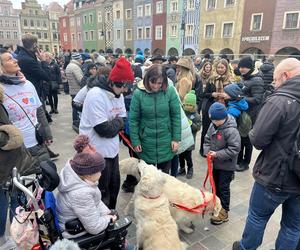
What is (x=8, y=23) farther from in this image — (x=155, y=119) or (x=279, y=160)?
(x=279, y=160)

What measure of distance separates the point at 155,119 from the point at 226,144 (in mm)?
973

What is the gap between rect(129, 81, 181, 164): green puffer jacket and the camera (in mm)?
3250

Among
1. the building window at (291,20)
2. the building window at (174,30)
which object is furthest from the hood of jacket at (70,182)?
the building window at (174,30)

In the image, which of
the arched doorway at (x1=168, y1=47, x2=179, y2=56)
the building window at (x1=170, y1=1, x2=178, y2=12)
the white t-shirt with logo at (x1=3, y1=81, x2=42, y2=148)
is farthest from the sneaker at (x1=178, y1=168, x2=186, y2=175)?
the building window at (x1=170, y1=1, x2=178, y2=12)

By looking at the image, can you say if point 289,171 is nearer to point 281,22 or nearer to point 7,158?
point 7,158

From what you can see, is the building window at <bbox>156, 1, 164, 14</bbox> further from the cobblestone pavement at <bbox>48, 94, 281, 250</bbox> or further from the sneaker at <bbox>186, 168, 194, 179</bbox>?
the sneaker at <bbox>186, 168, 194, 179</bbox>

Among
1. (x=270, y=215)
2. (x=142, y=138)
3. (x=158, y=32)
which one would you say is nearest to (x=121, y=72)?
(x=142, y=138)

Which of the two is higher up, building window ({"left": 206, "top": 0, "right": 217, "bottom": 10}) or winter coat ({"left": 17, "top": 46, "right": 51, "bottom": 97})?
building window ({"left": 206, "top": 0, "right": 217, "bottom": 10})

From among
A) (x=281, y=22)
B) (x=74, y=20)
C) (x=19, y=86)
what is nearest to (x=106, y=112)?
(x=19, y=86)

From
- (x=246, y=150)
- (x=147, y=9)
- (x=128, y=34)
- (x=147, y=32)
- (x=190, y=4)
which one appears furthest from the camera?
(x=128, y=34)

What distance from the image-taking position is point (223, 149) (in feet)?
10.8

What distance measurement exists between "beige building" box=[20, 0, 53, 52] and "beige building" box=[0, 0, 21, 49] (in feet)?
5.23

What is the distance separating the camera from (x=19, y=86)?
9.56 ft

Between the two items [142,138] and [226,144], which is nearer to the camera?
[226,144]
